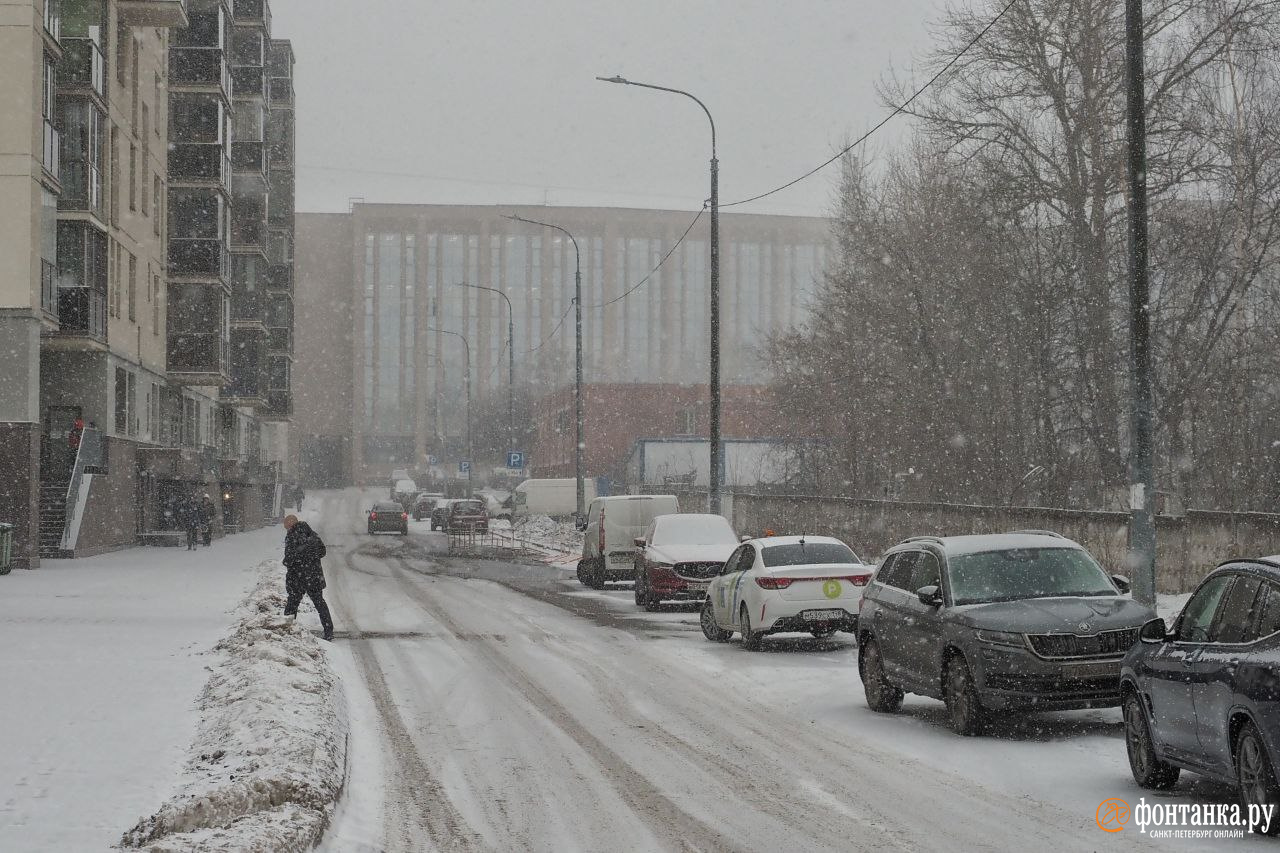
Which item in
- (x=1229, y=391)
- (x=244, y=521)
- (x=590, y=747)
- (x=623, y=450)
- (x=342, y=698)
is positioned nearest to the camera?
(x=590, y=747)

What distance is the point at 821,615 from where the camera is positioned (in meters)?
18.3

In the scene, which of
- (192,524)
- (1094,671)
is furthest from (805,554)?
(192,524)

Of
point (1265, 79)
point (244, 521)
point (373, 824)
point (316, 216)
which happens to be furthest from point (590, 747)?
point (316, 216)

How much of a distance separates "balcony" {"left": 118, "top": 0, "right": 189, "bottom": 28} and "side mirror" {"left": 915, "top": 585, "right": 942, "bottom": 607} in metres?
38.8

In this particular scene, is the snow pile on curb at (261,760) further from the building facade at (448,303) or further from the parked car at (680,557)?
the building facade at (448,303)

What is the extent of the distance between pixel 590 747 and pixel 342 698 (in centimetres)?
331

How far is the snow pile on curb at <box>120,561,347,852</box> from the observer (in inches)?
282

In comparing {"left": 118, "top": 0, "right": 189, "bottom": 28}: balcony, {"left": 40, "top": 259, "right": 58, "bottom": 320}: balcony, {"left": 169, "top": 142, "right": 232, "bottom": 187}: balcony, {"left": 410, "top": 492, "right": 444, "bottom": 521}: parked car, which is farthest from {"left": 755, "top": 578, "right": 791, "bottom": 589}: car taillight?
{"left": 410, "top": 492, "right": 444, "bottom": 521}: parked car

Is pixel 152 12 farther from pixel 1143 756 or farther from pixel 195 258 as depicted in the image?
pixel 1143 756

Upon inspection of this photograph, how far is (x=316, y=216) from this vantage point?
15325cm

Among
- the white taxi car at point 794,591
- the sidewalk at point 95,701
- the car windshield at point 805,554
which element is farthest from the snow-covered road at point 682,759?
the sidewalk at point 95,701

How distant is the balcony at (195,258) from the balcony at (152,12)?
8555 millimetres

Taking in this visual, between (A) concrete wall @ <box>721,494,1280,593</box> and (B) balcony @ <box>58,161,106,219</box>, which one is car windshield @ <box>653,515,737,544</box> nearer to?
(A) concrete wall @ <box>721,494,1280,593</box>

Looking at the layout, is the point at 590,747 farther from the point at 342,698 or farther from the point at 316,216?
the point at 316,216
